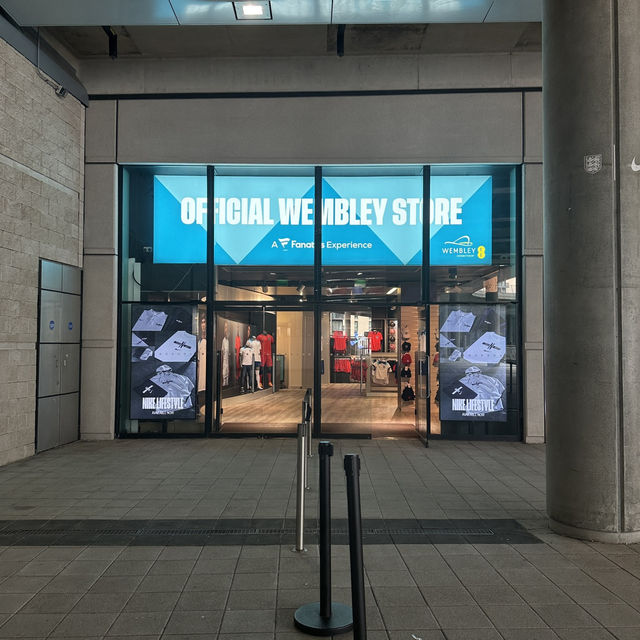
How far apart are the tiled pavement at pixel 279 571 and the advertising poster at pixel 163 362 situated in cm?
280

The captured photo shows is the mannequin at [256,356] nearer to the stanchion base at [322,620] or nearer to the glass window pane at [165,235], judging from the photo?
the glass window pane at [165,235]

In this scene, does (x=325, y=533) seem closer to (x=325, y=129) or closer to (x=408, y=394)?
(x=325, y=129)

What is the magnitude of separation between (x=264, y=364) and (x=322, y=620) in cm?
723

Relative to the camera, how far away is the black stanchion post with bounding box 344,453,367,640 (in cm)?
286

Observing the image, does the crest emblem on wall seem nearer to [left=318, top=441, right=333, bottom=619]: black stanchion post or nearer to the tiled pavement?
the tiled pavement

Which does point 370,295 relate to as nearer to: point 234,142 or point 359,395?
point 359,395

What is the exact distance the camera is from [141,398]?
10.2m

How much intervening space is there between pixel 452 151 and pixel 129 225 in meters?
5.71

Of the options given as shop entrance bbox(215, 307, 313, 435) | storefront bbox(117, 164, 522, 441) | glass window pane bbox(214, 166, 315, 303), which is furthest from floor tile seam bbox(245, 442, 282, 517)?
glass window pane bbox(214, 166, 315, 303)

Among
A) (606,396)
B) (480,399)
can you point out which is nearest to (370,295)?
(480,399)

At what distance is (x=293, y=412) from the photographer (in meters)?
10.3

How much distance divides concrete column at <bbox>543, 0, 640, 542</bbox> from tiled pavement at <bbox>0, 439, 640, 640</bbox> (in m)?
0.43

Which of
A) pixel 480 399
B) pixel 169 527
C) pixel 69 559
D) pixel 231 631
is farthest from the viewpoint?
pixel 480 399

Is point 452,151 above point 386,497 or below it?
above
